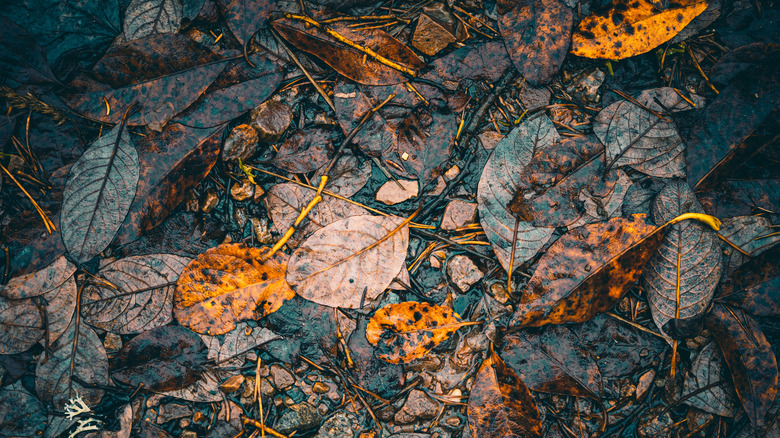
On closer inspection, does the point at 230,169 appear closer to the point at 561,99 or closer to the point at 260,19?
the point at 260,19

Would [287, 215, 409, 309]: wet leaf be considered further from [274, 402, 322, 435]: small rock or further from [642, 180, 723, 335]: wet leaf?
[642, 180, 723, 335]: wet leaf

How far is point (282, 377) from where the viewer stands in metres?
2.06

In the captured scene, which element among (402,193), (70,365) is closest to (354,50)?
(402,193)

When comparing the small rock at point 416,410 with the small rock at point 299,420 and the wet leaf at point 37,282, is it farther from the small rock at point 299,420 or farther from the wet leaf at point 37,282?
the wet leaf at point 37,282

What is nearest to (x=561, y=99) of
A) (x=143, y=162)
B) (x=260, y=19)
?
(x=260, y=19)

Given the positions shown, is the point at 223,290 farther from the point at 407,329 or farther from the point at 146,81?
the point at 146,81

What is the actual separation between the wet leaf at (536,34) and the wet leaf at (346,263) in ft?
3.64

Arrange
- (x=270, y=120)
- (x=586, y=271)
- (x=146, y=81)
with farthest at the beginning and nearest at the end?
1. (x=270, y=120)
2. (x=146, y=81)
3. (x=586, y=271)

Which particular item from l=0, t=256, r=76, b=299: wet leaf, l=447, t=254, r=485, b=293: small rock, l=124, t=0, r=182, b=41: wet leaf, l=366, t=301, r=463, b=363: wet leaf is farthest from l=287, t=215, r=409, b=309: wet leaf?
l=124, t=0, r=182, b=41: wet leaf

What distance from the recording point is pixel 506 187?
6.48 ft

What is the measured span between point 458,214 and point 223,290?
125 centimetres

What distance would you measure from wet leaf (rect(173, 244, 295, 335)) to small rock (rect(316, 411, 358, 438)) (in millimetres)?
664

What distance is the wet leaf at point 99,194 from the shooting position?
6.33 ft

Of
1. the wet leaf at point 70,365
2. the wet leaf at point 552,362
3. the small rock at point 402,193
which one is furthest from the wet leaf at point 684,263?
the wet leaf at point 70,365
